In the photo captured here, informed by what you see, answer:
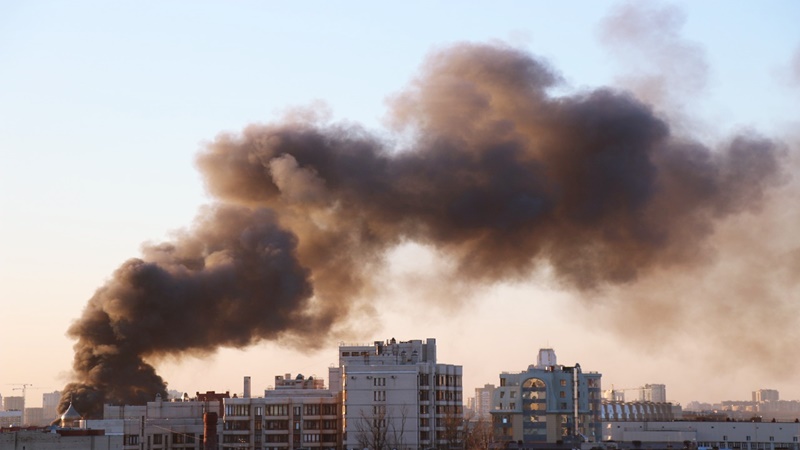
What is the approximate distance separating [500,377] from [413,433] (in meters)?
41.9

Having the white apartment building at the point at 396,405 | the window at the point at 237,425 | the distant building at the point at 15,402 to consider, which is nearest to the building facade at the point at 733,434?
the white apartment building at the point at 396,405

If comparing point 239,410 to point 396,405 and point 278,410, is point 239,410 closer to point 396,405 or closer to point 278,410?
point 278,410

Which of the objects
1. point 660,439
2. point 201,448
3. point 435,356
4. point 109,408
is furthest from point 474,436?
point 109,408

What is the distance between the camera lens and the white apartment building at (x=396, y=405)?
3873 inches

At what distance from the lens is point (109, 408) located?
10081 cm

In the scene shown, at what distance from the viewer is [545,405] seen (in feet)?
449

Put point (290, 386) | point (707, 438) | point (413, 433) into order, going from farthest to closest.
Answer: point (290, 386)
point (707, 438)
point (413, 433)

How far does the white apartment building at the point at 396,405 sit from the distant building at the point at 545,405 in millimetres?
33910

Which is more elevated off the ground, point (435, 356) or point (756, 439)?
point (435, 356)

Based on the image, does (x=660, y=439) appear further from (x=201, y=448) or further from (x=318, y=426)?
(x=201, y=448)

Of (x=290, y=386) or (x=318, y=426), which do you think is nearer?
(x=318, y=426)

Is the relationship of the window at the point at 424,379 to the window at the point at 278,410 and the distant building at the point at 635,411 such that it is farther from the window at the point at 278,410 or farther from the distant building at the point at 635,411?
the distant building at the point at 635,411

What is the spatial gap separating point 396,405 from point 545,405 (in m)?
40.6

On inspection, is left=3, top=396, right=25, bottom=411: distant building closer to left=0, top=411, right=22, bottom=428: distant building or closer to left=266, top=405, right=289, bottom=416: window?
left=0, top=411, right=22, bottom=428: distant building
